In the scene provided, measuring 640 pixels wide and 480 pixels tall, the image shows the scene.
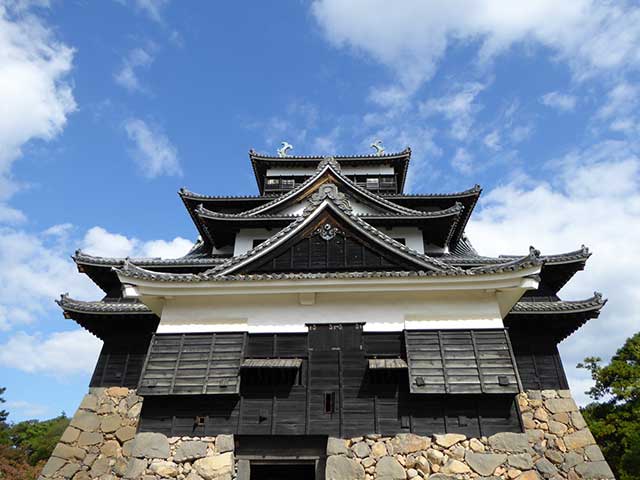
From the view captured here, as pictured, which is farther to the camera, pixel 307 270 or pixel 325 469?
pixel 307 270

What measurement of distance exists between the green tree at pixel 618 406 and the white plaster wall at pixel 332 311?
1582cm

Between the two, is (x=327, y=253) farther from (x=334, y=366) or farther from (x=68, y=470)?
(x=68, y=470)

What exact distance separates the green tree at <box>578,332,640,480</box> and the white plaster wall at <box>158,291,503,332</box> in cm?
1582

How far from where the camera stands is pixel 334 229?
10.5 m

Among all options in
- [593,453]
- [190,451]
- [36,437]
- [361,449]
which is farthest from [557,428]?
[36,437]

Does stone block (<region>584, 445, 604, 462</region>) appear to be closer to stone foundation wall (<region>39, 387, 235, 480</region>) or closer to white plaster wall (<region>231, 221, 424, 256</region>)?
white plaster wall (<region>231, 221, 424, 256</region>)

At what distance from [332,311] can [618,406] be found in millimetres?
19873

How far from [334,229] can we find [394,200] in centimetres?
676

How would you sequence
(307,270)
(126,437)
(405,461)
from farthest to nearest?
(126,437) < (307,270) < (405,461)

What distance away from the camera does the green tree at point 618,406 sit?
20.3 m

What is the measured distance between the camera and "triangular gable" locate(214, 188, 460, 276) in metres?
9.95

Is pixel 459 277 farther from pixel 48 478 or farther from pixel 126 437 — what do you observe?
pixel 48 478

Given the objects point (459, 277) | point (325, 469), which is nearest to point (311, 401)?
point (325, 469)

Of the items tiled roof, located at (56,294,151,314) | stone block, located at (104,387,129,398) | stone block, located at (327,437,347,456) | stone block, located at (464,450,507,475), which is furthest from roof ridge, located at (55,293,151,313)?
stone block, located at (464,450,507,475)
